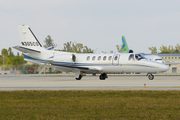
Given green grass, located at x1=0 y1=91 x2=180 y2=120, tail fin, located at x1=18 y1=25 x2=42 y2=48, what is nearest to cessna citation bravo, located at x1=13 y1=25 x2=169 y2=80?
tail fin, located at x1=18 y1=25 x2=42 y2=48

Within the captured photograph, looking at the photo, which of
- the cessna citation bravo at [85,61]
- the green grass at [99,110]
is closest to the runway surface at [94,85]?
the cessna citation bravo at [85,61]

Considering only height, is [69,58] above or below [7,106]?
above

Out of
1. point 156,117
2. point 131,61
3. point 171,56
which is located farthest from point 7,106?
point 171,56

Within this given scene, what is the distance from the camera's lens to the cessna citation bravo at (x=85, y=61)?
120 ft

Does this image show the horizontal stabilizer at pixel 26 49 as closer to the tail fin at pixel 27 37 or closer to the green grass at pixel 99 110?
the tail fin at pixel 27 37

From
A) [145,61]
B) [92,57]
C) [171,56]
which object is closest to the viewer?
[145,61]

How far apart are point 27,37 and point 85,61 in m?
9.51

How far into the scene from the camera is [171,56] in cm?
11300

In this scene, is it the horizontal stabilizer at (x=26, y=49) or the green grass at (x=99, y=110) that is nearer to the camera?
the green grass at (x=99, y=110)

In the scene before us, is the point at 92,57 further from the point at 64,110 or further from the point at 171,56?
the point at 171,56

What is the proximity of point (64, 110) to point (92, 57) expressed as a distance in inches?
1108

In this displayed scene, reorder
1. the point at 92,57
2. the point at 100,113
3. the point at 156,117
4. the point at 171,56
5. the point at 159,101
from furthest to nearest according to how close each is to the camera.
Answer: the point at 171,56 → the point at 92,57 → the point at 159,101 → the point at 100,113 → the point at 156,117

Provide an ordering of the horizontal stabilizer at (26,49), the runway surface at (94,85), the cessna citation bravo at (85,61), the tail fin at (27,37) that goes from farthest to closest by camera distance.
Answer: the tail fin at (27,37)
the horizontal stabilizer at (26,49)
the cessna citation bravo at (85,61)
the runway surface at (94,85)

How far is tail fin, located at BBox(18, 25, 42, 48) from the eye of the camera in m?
43.1
